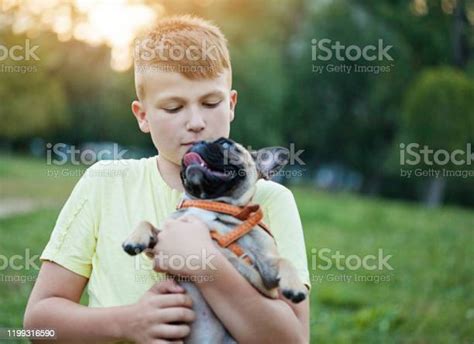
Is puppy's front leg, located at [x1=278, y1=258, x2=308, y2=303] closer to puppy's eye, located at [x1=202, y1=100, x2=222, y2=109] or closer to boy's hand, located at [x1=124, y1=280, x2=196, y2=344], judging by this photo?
boy's hand, located at [x1=124, y1=280, x2=196, y2=344]

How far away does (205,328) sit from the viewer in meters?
2.49

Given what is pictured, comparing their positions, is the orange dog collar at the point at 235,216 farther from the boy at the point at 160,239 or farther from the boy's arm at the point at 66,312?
the boy's arm at the point at 66,312

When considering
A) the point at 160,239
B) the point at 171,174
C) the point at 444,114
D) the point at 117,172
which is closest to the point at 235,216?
the point at 160,239

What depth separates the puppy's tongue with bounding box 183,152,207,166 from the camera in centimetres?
253

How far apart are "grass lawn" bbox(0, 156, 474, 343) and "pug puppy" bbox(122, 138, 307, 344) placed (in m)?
3.25

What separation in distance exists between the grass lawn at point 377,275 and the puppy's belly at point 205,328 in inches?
128

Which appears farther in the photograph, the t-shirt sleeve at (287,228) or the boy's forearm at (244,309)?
the t-shirt sleeve at (287,228)

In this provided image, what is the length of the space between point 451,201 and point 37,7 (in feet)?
58.9

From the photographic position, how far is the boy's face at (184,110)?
8.80ft

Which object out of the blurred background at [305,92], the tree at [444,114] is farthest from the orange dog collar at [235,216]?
the tree at [444,114]

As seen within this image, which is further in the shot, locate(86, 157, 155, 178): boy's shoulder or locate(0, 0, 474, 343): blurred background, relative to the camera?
locate(0, 0, 474, 343): blurred background

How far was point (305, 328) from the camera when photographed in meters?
2.54

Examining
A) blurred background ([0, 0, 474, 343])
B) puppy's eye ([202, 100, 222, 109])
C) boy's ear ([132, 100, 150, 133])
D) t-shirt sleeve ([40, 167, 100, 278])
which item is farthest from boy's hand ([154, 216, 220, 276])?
blurred background ([0, 0, 474, 343])

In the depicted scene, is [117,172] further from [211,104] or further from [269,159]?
[269,159]
